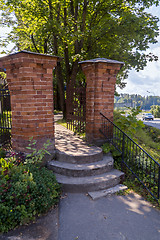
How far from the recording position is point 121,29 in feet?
27.1

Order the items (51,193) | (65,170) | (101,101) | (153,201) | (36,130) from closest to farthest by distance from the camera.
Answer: (51,193)
(153,201)
(65,170)
(36,130)
(101,101)

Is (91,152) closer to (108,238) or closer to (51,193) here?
(51,193)

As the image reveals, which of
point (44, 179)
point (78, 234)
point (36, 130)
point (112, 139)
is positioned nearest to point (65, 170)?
point (44, 179)

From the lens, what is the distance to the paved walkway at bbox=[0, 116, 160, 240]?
247cm

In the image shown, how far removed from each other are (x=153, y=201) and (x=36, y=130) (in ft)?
10.1

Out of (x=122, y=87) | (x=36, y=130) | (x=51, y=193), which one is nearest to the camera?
(x=51, y=193)

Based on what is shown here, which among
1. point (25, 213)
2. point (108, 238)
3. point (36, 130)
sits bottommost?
point (108, 238)

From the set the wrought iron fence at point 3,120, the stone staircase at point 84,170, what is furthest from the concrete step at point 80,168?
the wrought iron fence at point 3,120

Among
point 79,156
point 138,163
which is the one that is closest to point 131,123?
point 138,163

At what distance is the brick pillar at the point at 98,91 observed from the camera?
4668 millimetres

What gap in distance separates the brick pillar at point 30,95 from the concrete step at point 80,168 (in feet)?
2.26

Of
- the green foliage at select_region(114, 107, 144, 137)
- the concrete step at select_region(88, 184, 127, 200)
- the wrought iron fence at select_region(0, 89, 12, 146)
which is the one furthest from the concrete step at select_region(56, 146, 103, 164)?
the wrought iron fence at select_region(0, 89, 12, 146)

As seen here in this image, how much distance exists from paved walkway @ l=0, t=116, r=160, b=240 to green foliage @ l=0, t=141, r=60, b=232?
15cm

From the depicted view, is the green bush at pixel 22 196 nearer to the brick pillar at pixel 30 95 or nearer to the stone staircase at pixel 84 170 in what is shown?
the stone staircase at pixel 84 170
